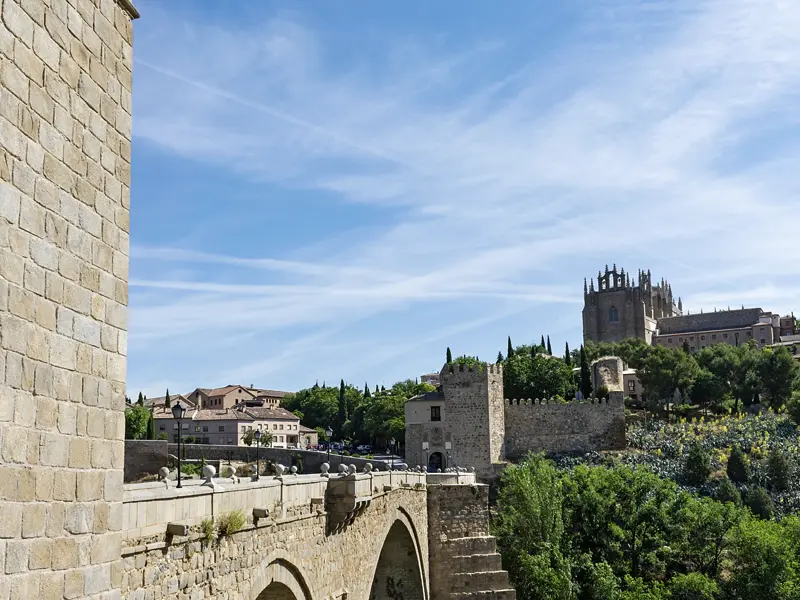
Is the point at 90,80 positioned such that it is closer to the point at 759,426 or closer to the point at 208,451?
the point at 208,451

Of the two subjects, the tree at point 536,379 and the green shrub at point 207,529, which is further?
the tree at point 536,379

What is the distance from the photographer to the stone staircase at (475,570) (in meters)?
26.5

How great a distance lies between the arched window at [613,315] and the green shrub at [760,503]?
68.6m

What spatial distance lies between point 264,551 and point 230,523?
1.68 meters

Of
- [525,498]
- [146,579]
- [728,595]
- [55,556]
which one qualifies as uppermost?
[55,556]

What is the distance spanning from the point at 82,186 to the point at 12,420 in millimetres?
1756

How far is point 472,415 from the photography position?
49.2 meters

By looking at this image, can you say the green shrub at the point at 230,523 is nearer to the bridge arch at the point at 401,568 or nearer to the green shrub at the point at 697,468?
the bridge arch at the point at 401,568

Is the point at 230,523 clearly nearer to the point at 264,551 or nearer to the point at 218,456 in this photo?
the point at 264,551

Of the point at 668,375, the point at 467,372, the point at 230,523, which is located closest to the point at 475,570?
the point at 230,523

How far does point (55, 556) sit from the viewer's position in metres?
5.16

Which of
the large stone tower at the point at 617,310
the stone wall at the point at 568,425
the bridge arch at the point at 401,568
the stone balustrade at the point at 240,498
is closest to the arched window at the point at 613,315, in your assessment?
the large stone tower at the point at 617,310

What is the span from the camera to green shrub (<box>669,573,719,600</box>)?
30.7 meters

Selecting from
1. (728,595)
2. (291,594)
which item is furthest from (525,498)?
(291,594)
